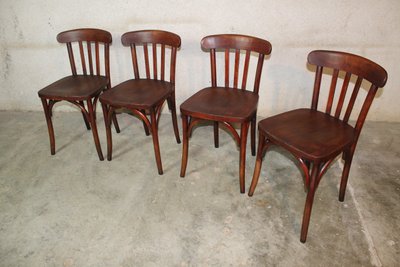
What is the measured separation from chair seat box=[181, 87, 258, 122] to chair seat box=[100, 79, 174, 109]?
24 centimetres

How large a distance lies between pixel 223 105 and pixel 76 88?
114 cm

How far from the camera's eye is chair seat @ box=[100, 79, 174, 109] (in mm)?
1947

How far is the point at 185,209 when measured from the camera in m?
1.83

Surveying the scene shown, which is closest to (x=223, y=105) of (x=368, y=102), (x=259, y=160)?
(x=259, y=160)

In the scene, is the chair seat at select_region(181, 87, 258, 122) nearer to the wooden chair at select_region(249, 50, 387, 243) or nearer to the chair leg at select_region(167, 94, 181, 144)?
the wooden chair at select_region(249, 50, 387, 243)

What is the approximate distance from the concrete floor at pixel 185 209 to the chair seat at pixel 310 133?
0.51 m

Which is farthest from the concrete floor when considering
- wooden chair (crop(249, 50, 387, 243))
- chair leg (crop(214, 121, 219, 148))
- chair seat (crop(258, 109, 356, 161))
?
chair seat (crop(258, 109, 356, 161))

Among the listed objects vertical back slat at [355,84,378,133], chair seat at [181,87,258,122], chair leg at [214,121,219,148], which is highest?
vertical back slat at [355,84,378,133]

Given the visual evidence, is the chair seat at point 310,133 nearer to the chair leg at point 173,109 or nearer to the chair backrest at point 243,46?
the chair backrest at point 243,46

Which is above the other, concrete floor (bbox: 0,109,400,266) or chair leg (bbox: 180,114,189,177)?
chair leg (bbox: 180,114,189,177)

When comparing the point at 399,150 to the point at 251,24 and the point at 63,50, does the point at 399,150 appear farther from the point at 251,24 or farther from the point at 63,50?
the point at 63,50

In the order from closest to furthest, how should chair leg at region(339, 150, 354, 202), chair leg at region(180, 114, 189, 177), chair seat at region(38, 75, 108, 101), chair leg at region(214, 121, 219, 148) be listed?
1. chair leg at region(339, 150, 354, 202)
2. chair leg at region(180, 114, 189, 177)
3. chair seat at region(38, 75, 108, 101)
4. chair leg at region(214, 121, 219, 148)

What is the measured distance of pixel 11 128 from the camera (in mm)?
2818

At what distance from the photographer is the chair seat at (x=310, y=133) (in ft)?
4.76
